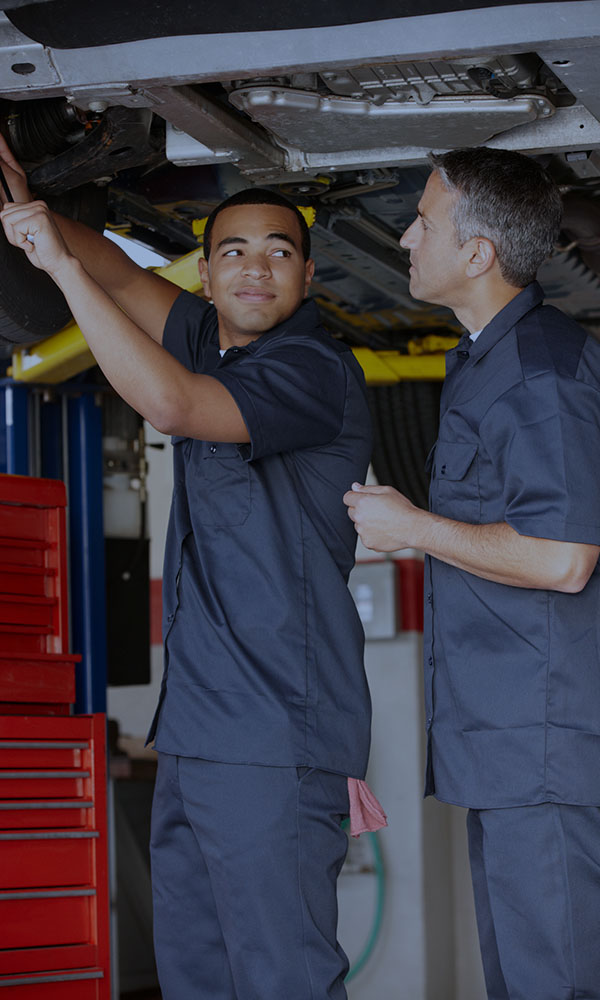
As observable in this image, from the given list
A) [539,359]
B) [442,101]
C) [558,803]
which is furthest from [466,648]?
[442,101]

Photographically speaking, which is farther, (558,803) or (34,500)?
(34,500)

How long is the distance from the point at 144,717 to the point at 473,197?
200 inches

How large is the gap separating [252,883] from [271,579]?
0.42 meters

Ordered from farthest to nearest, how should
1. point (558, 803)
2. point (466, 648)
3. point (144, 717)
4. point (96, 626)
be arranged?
point (144, 717)
point (96, 626)
point (466, 648)
point (558, 803)

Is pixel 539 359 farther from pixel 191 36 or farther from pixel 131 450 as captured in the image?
pixel 131 450

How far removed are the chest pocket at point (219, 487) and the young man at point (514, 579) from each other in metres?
0.20

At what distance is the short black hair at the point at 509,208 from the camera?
1641 mm

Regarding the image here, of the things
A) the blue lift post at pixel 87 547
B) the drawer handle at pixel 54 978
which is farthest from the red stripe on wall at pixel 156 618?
the drawer handle at pixel 54 978

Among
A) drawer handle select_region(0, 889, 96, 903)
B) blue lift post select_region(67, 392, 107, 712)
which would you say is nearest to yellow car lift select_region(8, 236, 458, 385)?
Answer: blue lift post select_region(67, 392, 107, 712)

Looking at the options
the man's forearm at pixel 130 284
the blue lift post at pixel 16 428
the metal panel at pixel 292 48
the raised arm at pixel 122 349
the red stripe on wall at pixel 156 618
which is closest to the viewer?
the metal panel at pixel 292 48

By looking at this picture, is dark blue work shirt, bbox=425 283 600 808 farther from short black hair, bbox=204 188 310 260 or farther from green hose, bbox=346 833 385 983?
green hose, bbox=346 833 385 983

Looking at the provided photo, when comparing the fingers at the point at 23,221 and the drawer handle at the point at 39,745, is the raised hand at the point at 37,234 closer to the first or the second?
the fingers at the point at 23,221

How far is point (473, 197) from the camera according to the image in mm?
1660

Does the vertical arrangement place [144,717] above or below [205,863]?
below
